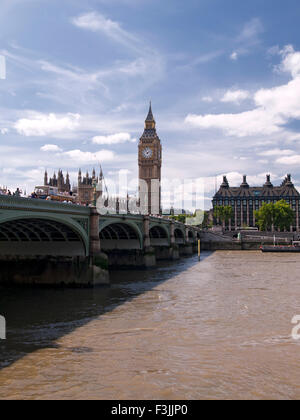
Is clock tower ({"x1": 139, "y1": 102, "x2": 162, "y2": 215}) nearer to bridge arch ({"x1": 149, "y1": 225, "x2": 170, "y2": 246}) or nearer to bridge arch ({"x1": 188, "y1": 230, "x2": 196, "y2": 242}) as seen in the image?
bridge arch ({"x1": 188, "y1": 230, "x2": 196, "y2": 242})

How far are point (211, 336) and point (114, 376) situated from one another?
5580 mm

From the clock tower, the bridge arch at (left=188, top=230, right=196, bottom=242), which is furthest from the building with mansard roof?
the bridge arch at (left=188, top=230, right=196, bottom=242)

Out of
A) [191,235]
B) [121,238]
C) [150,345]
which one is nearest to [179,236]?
[191,235]

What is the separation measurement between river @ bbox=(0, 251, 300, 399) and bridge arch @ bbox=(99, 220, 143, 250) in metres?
17.8

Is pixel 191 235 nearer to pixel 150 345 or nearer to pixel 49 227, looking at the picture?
pixel 49 227

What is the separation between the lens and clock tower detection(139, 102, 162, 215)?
166625 millimetres

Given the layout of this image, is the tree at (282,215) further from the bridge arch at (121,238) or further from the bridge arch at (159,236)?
the bridge arch at (121,238)

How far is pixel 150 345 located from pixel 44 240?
19962 millimetres

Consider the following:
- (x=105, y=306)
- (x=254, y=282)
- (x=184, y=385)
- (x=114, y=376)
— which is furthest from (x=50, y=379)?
(x=254, y=282)

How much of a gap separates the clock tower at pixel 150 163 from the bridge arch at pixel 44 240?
129 m

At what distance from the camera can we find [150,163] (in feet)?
567

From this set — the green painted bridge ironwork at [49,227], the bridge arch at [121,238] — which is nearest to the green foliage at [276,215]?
the bridge arch at [121,238]
